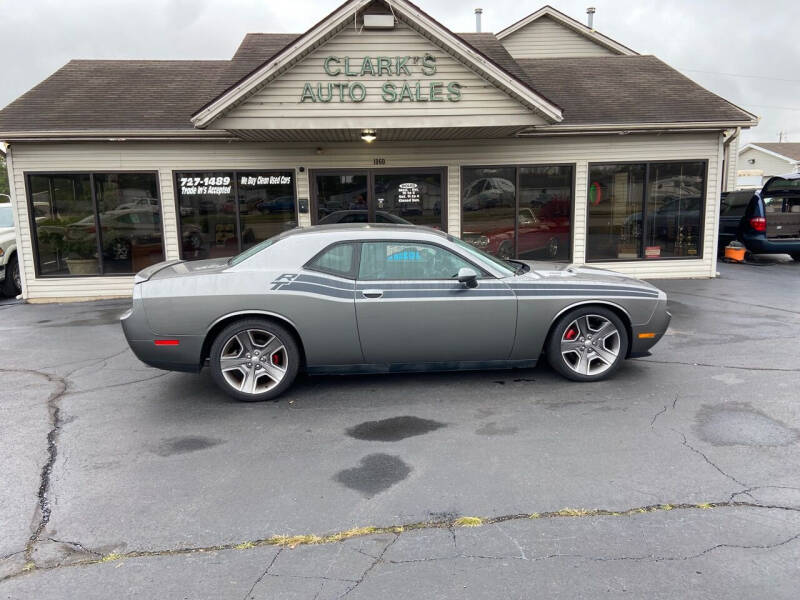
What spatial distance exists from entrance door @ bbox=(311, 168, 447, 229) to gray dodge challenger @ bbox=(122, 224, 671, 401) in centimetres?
569

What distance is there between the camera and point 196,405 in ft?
17.1

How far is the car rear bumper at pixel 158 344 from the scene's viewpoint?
5023 millimetres

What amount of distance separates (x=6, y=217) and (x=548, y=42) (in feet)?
53.9

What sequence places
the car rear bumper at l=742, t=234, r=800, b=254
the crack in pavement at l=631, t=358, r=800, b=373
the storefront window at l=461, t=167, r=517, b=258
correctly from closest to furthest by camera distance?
the crack in pavement at l=631, t=358, r=800, b=373 < the storefront window at l=461, t=167, r=517, b=258 < the car rear bumper at l=742, t=234, r=800, b=254

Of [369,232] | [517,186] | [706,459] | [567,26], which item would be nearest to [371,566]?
[706,459]

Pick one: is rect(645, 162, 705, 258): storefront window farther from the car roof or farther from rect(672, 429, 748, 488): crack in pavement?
rect(672, 429, 748, 488): crack in pavement

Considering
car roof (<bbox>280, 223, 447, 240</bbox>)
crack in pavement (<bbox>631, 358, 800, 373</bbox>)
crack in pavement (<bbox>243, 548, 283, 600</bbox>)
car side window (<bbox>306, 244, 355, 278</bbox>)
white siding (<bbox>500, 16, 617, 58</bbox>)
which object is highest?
white siding (<bbox>500, 16, 617, 58</bbox>)

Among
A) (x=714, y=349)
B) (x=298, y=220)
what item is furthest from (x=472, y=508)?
(x=298, y=220)

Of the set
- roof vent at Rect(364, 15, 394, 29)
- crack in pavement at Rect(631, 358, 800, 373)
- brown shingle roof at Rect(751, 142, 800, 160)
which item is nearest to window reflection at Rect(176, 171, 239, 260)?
roof vent at Rect(364, 15, 394, 29)

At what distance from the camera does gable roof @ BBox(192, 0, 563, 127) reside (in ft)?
28.5

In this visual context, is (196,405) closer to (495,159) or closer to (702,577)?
(702,577)

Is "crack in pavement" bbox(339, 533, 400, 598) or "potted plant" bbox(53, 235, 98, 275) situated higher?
"potted plant" bbox(53, 235, 98, 275)

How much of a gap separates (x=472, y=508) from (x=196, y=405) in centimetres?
292

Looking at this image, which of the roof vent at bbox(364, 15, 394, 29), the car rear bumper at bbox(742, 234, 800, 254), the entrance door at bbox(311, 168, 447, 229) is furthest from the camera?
the car rear bumper at bbox(742, 234, 800, 254)
